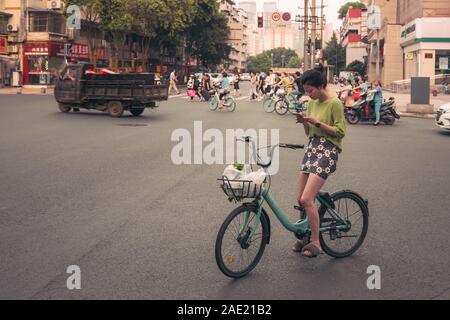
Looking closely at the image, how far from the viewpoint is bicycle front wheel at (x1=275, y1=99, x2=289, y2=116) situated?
2605cm

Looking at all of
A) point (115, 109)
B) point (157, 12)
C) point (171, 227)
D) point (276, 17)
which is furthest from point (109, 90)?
point (276, 17)

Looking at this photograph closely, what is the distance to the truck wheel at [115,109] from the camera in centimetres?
2316

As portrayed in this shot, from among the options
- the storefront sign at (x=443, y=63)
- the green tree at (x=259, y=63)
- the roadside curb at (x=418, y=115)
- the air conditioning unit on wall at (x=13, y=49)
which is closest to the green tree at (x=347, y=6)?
the green tree at (x=259, y=63)

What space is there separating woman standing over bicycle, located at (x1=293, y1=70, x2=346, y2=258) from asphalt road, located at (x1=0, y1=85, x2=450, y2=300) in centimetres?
46

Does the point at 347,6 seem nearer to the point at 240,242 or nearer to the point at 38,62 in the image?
the point at 38,62

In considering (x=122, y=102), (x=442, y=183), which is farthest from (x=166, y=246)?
(x=122, y=102)

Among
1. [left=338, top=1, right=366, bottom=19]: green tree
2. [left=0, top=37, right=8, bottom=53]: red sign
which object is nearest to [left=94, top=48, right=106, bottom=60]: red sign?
[left=0, top=37, right=8, bottom=53]: red sign

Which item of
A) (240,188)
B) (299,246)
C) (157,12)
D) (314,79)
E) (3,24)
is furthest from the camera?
(157,12)

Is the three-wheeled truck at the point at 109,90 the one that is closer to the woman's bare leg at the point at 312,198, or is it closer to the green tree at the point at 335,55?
the woman's bare leg at the point at 312,198

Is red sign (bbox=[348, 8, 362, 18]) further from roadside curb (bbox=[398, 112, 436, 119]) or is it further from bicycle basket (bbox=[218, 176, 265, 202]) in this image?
bicycle basket (bbox=[218, 176, 265, 202])

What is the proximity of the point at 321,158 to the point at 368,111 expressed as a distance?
17432 millimetres

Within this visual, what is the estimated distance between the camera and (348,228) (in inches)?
231

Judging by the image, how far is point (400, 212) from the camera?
25.4ft
